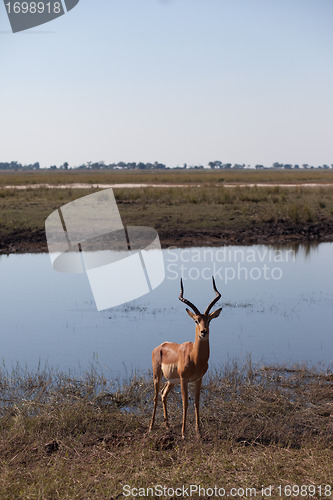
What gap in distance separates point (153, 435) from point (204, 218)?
21.4 meters

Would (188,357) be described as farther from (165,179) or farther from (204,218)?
(165,179)

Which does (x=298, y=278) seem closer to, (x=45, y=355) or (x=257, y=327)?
(x=257, y=327)

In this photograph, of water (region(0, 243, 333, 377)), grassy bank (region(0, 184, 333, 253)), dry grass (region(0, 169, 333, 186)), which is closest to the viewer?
water (region(0, 243, 333, 377))

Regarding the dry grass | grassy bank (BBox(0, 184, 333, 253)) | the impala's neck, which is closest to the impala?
the impala's neck

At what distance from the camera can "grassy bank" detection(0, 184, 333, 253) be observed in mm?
24672

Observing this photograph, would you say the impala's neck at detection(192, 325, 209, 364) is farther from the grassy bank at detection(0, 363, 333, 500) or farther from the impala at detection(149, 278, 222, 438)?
the grassy bank at detection(0, 363, 333, 500)

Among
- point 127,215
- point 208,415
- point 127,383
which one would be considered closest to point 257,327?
point 127,383

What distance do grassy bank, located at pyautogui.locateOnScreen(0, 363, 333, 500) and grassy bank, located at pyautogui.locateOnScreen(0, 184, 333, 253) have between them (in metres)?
15.5

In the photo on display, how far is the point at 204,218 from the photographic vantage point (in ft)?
89.8

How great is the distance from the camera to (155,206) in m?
31.0

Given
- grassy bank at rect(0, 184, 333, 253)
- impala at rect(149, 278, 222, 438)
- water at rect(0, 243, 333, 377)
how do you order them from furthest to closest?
grassy bank at rect(0, 184, 333, 253)
water at rect(0, 243, 333, 377)
impala at rect(149, 278, 222, 438)

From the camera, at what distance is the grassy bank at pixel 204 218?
80.9 feet

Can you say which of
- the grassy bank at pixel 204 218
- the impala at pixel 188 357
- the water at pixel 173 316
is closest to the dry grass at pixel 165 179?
the grassy bank at pixel 204 218

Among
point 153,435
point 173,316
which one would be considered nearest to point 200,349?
point 153,435
